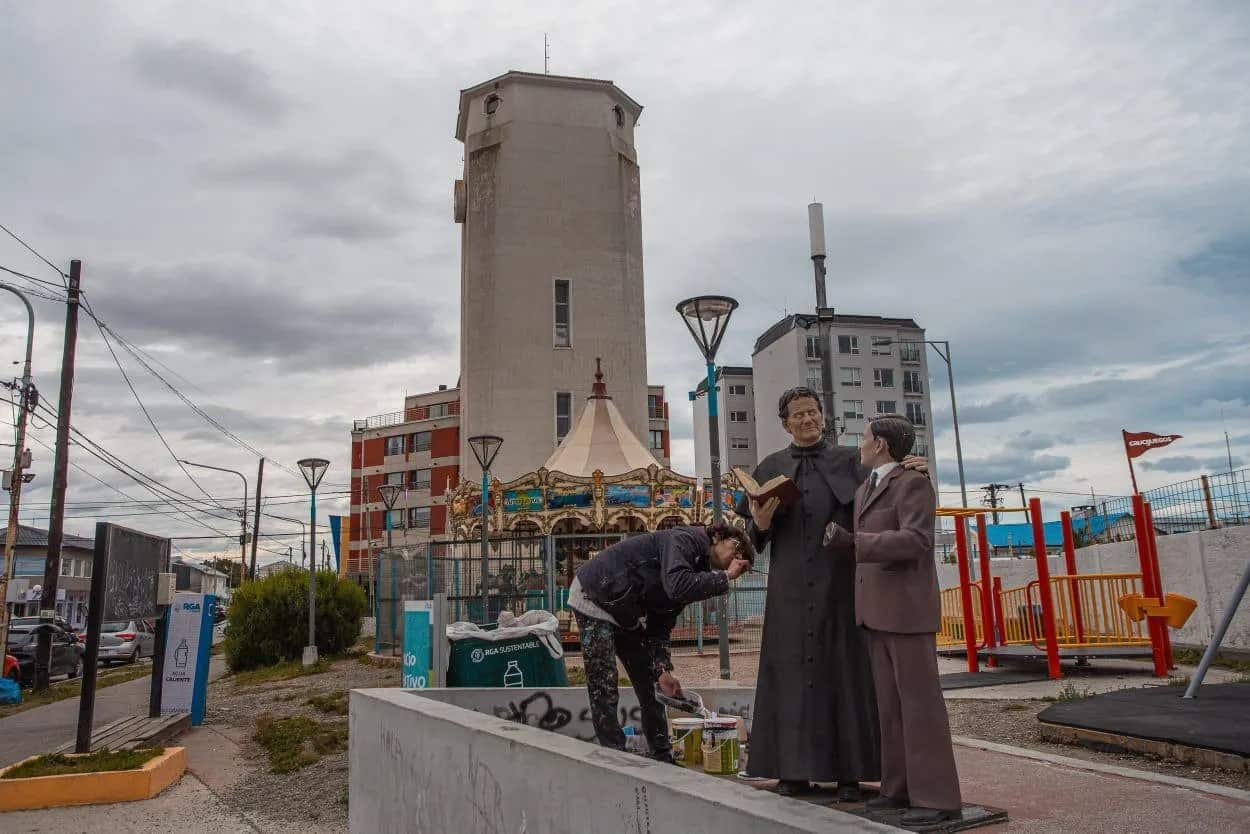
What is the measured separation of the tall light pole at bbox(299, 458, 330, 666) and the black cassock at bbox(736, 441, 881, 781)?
1617cm

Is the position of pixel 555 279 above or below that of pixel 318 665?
above

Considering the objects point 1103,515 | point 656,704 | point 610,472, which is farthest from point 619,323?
point 656,704

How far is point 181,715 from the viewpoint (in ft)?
39.2

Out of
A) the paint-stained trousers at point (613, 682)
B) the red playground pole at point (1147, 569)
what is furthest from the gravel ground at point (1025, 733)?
the paint-stained trousers at point (613, 682)

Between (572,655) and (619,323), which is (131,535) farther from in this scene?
(619,323)

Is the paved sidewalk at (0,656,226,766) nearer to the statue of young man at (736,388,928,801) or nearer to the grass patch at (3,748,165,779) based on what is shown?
the grass patch at (3,748,165,779)

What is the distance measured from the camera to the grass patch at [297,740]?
30.8 feet

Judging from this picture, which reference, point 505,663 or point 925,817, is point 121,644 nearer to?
point 505,663

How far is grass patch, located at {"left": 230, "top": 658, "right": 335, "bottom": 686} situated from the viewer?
1792 cm

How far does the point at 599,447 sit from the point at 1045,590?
46.6 feet

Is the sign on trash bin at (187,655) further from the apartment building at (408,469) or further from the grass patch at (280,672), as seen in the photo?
the apartment building at (408,469)

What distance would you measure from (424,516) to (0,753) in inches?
2367

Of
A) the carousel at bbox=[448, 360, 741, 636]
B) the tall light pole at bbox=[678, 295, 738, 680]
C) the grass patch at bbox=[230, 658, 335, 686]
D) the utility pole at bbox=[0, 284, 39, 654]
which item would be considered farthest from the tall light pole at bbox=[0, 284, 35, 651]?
the tall light pole at bbox=[678, 295, 738, 680]

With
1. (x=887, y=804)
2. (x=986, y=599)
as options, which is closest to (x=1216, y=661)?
(x=986, y=599)
